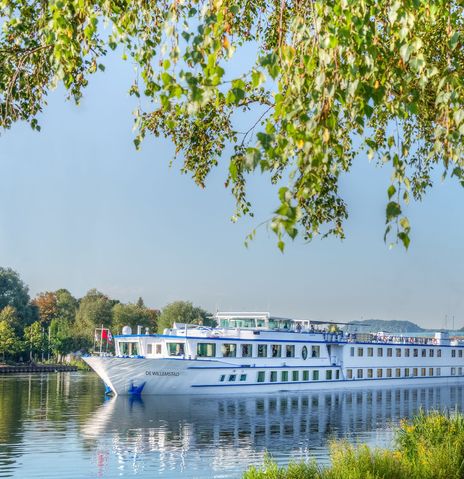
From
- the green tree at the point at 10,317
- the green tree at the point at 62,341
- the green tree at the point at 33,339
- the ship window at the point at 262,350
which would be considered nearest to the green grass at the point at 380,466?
the ship window at the point at 262,350

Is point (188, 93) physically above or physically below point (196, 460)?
above

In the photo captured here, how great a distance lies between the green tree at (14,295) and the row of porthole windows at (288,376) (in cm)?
Answer: 5656

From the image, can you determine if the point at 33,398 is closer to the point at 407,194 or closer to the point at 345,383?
the point at 345,383

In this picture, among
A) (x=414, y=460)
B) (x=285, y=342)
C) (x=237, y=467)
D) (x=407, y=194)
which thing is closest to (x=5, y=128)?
(x=407, y=194)

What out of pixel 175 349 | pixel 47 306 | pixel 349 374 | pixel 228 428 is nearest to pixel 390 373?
pixel 349 374

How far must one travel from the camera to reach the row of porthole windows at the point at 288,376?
5512cm

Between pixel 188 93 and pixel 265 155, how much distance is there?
807mm

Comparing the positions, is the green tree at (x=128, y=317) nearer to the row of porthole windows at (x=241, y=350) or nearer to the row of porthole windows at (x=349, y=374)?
the row of porthole windows at (x=349, y=374)

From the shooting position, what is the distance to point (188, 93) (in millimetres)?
6242

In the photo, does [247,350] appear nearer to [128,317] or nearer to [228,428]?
[228,428]

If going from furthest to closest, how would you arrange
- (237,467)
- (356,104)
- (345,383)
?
(345,383), (237,467), (356,104)

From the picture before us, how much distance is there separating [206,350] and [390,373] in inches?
906

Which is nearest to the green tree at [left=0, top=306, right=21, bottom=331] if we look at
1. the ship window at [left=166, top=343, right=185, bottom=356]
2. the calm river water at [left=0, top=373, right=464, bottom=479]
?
the calm river water at [left=0, top=373, right=464, bottom=479]

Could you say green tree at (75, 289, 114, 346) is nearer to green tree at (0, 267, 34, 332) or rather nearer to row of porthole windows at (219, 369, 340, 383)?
green tree at (0, 267, 34, 332)
